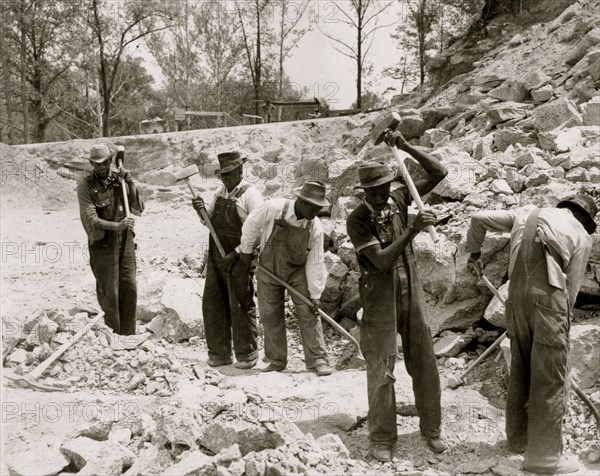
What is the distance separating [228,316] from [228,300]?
14 centimetres

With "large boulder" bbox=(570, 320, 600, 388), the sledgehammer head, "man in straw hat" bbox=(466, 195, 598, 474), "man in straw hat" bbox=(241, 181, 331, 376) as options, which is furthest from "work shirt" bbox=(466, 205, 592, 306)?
"man in straw hat" bbox=(241, 181, 331, 376)

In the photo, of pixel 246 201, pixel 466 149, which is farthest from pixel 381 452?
pixel 466 149

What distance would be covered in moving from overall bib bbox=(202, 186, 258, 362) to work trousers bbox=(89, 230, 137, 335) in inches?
33.7

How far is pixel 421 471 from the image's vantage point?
13.4ft

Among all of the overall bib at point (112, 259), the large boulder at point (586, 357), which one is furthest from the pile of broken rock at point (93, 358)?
the large boulder at point (586, 357)

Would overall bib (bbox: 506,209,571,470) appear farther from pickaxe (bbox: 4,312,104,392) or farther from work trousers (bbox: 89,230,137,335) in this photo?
work trousers (bbox: 89,230,137,335)

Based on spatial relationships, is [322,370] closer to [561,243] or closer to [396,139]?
[396,139]

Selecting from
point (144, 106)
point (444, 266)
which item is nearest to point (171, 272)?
point (444, 266)

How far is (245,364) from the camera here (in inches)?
229

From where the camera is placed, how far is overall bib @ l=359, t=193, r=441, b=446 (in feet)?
13.9

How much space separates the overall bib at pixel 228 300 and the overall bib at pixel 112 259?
871 mm

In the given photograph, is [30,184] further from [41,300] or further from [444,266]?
[444,266]

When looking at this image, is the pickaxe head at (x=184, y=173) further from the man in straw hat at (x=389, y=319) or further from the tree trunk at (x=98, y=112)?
the tree trunk at (x=98, y=112)

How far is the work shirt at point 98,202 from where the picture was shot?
234 inches
